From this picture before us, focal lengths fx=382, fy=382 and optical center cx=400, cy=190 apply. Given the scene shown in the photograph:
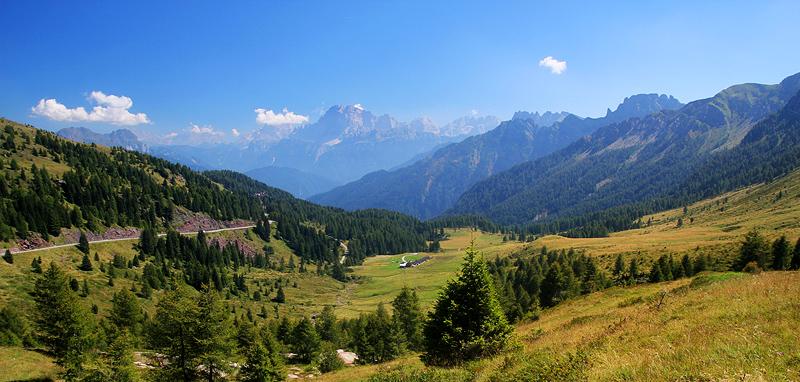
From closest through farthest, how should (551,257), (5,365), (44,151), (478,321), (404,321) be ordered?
(478,321)
(5,365)
(404,321)
(551,257)
(44,151)

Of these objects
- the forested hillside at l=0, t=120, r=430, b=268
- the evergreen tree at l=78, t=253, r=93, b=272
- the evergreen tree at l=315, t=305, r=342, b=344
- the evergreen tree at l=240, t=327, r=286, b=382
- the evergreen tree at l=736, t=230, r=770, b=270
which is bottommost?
the evergreen tree at l=315, t=305, r=342, b=344

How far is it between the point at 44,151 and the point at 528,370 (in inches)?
9350

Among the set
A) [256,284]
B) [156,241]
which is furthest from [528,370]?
[156,241]

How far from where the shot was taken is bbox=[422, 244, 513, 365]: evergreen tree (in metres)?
22.8

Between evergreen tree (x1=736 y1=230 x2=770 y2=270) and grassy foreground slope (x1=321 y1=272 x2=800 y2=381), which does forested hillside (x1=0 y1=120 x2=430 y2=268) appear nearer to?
grassy foreground slope (x1=321 y1=272 x2=800 y2=381)

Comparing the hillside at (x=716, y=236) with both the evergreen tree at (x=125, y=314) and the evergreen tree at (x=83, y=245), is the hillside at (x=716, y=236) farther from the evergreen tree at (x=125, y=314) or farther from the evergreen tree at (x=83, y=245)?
the evergreen tree at (x=83, y=245)

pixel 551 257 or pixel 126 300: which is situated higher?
pixel 126 300

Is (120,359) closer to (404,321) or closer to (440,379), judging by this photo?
(440,379)

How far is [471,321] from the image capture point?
24.1m

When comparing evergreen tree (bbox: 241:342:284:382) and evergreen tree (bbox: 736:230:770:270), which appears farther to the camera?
evergreen tree (bbox: 736:230:770:270)

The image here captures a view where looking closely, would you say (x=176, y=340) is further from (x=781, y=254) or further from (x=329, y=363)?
(x=781, y=254)

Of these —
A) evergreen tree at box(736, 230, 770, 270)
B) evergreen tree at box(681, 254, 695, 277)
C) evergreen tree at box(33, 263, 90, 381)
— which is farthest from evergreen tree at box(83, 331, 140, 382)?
evergreen tree at box(736, 230, 770, 270)

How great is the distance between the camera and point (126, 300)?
61219 mm

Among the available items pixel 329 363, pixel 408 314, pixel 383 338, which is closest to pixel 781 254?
pixel 408 314
